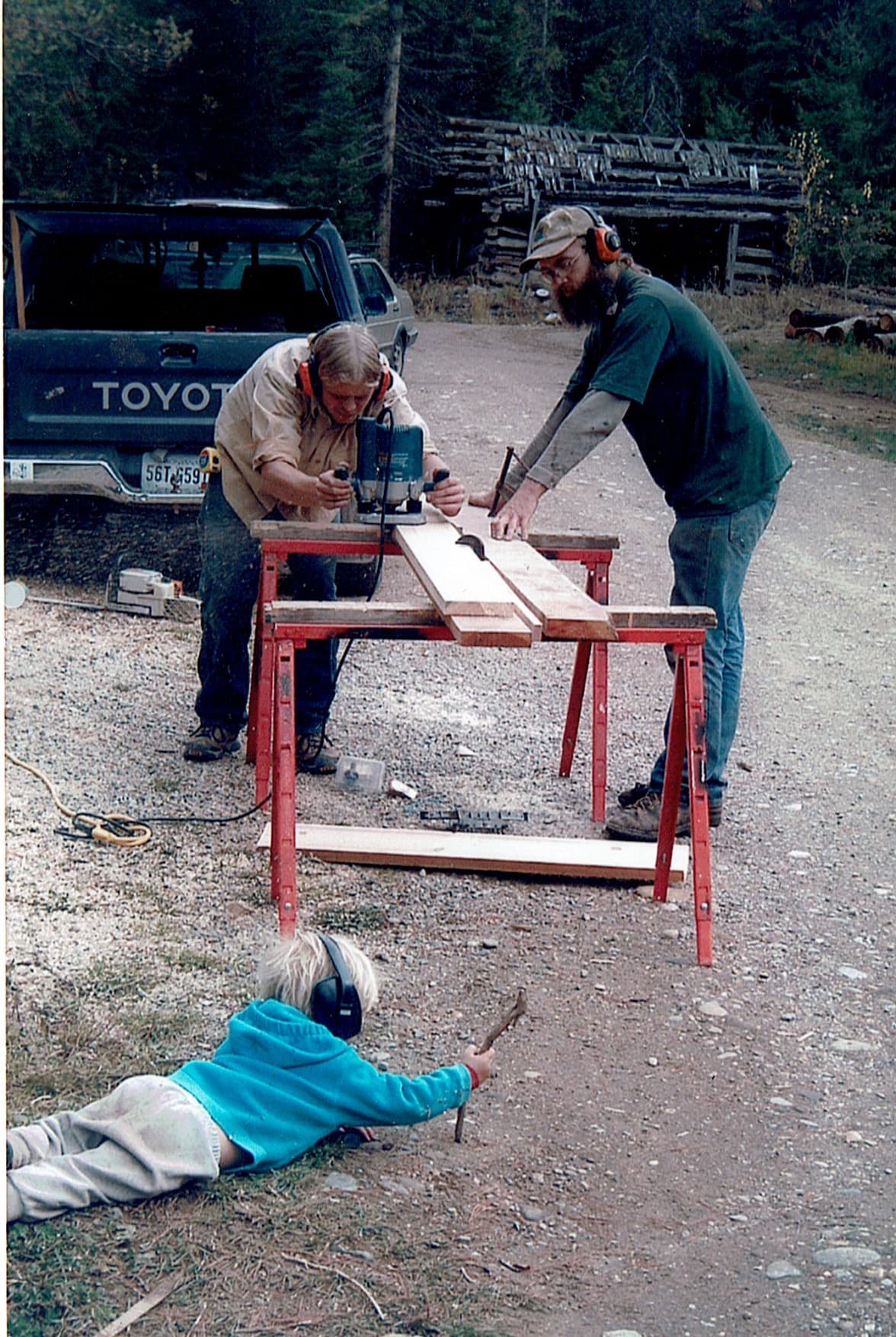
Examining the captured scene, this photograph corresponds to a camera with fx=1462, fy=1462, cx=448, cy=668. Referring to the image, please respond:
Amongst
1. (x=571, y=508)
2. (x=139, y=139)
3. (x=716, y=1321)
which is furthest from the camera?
(x=139, y=139)

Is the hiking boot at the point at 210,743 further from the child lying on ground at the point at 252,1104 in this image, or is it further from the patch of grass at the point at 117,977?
the child lying on ground at the point at 252,1104

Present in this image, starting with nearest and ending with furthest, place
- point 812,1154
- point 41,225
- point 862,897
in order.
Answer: point 812,1154 < point 862,897 < point 41,225

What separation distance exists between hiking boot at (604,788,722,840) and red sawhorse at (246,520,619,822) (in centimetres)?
22

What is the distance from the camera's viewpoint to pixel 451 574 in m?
4.43

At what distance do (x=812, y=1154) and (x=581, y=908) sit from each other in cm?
144

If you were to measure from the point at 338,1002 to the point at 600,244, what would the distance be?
273 cm

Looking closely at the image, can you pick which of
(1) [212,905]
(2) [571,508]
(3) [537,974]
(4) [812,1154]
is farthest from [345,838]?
(2) [571,508]

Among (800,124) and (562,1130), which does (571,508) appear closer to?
(562,1130)

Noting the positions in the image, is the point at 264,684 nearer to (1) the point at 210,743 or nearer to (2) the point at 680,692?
(1) the point at 210,743

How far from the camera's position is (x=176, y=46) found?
3130 cm

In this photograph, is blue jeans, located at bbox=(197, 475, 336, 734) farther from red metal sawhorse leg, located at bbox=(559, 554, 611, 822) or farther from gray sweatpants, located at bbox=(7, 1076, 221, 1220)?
→ gray sweatpants, located at bbox=(7, 1076, 221, 1220)

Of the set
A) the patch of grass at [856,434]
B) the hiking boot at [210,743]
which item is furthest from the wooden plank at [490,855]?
the patch of grass at [856,434]

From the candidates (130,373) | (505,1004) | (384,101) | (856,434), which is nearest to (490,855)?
(505,1004)

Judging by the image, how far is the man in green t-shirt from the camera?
15.4ft
